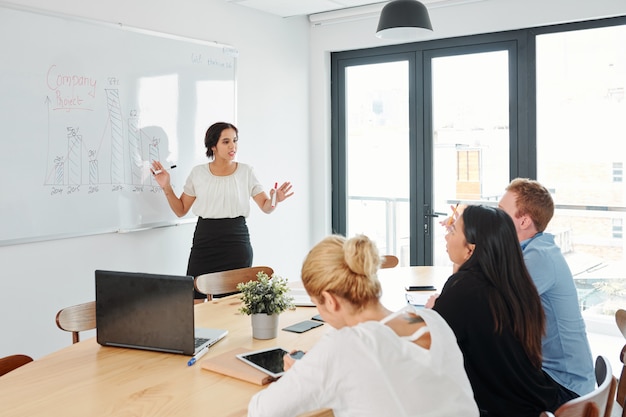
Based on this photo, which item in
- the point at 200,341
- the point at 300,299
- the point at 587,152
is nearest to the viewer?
the point at 200,341

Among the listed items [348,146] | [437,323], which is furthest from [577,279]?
[437,323]

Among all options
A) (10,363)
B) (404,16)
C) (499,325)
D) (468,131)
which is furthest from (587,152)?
(10,363)

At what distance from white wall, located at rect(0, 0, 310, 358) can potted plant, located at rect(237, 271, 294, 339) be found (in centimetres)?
176

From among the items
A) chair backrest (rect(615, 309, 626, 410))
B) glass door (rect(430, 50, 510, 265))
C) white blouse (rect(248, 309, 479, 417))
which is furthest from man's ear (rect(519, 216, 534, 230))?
glass door (rect(430, 50, 510, 265))

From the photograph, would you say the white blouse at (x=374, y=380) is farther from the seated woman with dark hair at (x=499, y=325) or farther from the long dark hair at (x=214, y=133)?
the long dark hair at (x=214, y=133)

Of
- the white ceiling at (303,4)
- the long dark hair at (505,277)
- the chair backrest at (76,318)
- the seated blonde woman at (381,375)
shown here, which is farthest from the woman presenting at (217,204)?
the seated blonde woman at (381,375)

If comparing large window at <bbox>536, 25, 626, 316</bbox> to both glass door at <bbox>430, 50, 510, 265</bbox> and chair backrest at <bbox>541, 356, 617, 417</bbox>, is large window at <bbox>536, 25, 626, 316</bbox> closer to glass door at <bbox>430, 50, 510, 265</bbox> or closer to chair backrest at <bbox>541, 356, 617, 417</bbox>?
glass door at <bbox>430, 50, 510, 265</bbox>

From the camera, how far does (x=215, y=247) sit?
4.06 meters

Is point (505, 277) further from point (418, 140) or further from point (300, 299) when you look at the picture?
point (418, 140)

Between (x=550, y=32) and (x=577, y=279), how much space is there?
1.89 meters

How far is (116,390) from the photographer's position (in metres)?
1.88

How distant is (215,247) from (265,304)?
5.83ft

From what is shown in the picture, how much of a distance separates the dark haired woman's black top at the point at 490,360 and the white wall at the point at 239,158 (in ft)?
8.40

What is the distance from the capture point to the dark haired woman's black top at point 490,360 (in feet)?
6.15
